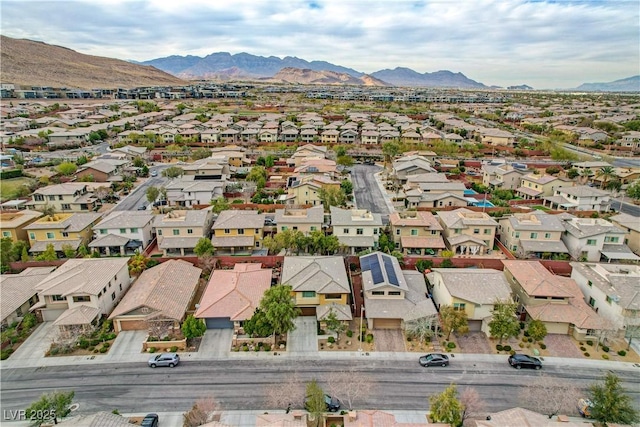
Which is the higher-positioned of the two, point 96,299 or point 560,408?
point 96,299

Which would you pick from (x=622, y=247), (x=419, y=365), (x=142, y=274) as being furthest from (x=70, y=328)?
(x=622, y=247)

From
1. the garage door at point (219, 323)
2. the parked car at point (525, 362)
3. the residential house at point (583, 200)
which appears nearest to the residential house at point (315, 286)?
the garage door at point (219, 323)

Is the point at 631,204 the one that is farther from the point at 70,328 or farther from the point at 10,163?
the point at 10,163

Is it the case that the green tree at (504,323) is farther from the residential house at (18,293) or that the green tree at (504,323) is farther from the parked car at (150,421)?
the residential house at (18,293)

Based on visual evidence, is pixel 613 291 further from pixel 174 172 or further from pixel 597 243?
Result: pixel 174 172

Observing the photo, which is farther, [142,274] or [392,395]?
[142,274]

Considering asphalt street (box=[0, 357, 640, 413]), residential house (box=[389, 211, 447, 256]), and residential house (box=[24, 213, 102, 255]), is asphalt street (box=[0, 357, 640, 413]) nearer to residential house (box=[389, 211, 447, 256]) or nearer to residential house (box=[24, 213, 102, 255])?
residential house (box=[389, 211, 447, 256])
